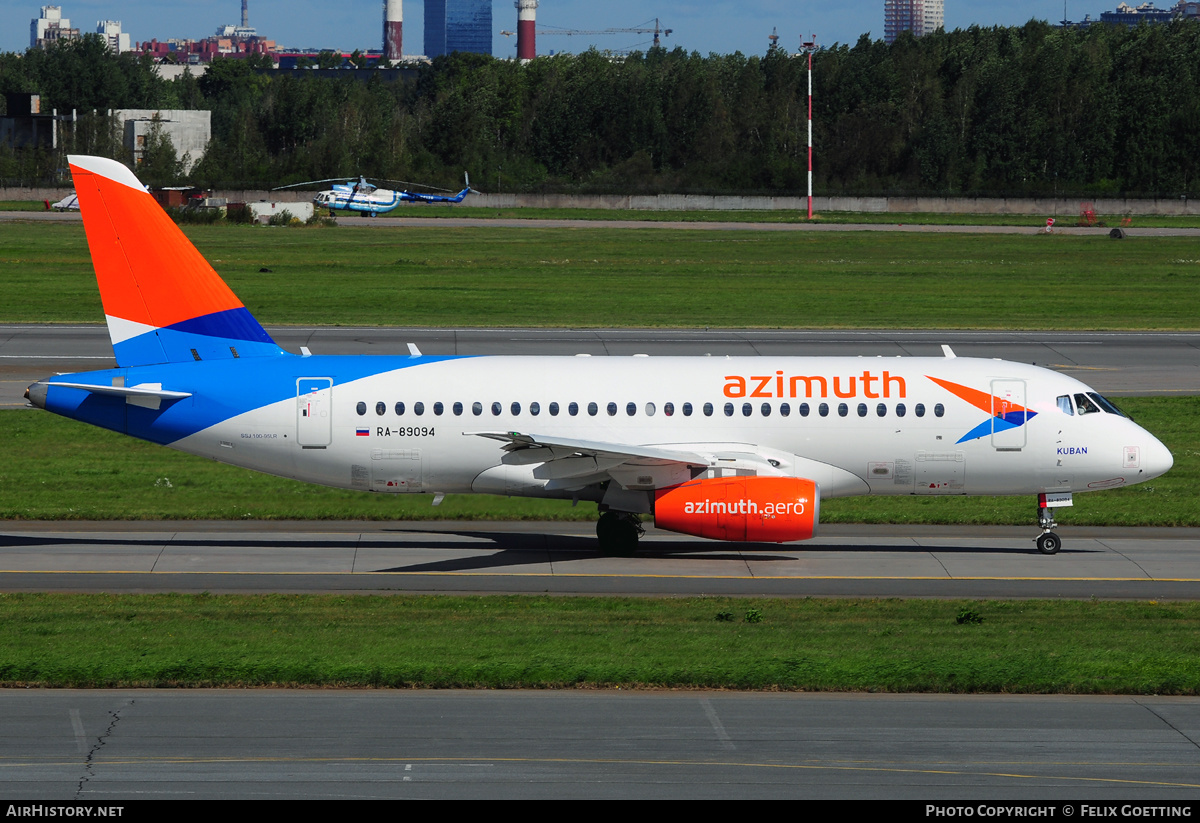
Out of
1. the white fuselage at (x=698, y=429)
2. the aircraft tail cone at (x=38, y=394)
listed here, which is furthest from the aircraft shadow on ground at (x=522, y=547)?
the aircraft tail cone at (x=38, y=394)

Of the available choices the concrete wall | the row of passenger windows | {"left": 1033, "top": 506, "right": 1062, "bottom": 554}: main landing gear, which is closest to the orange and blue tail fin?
the row of passenger windows

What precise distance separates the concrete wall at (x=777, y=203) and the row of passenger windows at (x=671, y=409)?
121902mm

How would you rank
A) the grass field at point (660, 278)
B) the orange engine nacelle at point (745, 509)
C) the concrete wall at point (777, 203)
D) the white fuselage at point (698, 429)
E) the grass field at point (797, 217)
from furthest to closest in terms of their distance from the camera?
1. the concrete wall at point (777, 203)
2. the grass field at point (797, 217)
3. the grass field at point (660, 278)
4. the white fuselage at point (698, 429)
5. the orange engine nacelle at point (745, 509)

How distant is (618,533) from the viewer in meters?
27.5

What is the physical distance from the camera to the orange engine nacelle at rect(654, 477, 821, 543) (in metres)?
25.8

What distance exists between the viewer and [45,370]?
1860 inches

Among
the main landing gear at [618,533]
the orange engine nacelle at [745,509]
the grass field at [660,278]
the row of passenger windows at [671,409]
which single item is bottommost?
the main landing gear at [618,533]

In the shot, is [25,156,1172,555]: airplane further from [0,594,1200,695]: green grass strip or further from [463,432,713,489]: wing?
[0,594,1200,695]: green grass strip

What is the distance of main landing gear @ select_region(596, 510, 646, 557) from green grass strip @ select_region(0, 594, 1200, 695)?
11.8ft

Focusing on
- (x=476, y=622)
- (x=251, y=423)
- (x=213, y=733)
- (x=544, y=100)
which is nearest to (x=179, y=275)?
(x=251, y=423)

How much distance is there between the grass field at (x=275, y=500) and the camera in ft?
100

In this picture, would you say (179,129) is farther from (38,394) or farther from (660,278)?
(38,394)

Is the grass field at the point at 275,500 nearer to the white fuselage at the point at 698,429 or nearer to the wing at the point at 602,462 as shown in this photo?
the white fuselage at the point at 698,429

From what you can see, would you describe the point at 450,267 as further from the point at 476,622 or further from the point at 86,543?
the point at 476,622
